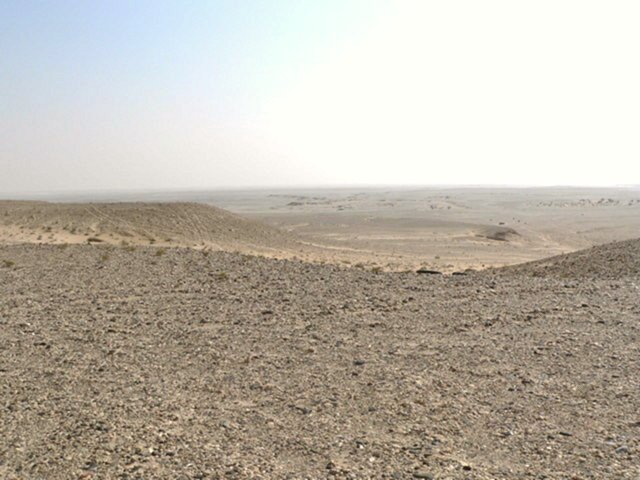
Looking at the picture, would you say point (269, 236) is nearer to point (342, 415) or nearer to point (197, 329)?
point (197, 329)

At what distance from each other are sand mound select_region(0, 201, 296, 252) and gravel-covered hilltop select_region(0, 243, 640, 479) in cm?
1985

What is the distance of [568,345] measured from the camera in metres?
9.01

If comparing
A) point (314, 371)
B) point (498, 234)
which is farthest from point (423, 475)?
point (498, 234)

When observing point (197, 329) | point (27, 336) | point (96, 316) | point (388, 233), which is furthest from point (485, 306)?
point (388, 233)

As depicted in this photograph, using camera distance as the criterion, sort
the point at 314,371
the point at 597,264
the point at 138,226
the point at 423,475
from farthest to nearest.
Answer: the point at 138,226, the point at 597,264, the point at 314,371, the point at 423,475

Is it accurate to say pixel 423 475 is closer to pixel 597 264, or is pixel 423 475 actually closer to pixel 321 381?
pixel 321 381

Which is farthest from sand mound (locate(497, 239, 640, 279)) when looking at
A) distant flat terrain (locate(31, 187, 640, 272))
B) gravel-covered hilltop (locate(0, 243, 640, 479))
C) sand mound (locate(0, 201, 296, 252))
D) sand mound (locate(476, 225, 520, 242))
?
sand mound (locate(476, 225, 520, 242))

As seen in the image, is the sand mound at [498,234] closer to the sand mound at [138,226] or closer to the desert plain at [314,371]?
the sand mound at [138,226]

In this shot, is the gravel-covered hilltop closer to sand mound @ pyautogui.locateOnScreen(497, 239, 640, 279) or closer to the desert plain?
the desert plain

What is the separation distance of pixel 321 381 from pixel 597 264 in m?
12.0

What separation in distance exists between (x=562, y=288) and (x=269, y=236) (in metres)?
26.6

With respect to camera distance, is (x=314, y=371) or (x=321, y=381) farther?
(x=314, y=371)

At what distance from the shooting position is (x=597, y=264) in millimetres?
16703

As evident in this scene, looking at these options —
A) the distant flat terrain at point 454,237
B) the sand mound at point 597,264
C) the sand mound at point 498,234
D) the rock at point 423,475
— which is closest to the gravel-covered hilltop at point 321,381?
the rock at point 423,475
